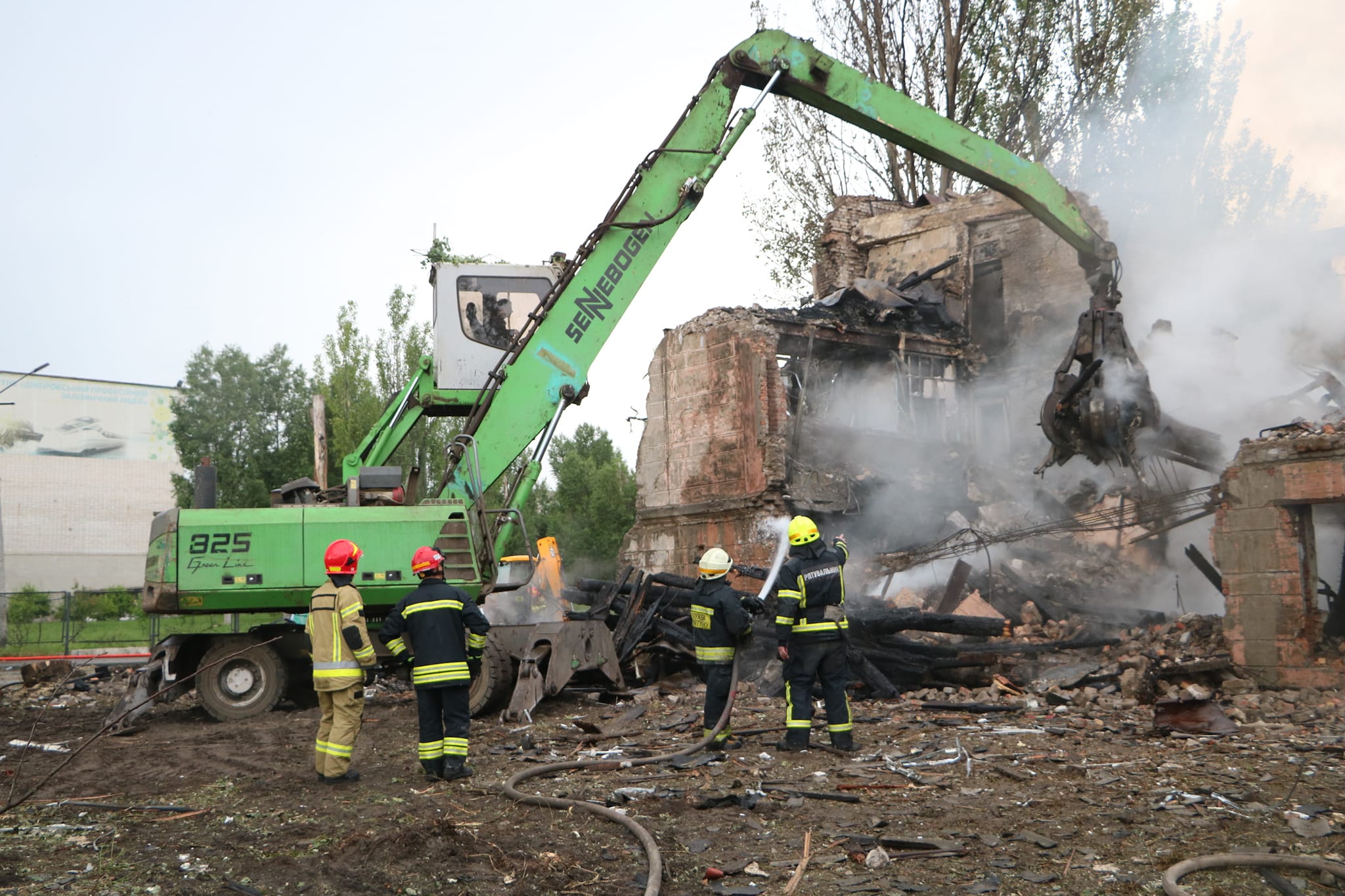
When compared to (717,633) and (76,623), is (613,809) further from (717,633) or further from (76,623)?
(76,623)

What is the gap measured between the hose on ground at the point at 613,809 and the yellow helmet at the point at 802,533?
3.32 ft

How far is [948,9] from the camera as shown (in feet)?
78.1

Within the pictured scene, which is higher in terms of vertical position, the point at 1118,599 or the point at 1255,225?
the point at 1255,225

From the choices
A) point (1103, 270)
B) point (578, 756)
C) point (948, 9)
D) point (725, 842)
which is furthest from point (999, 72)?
point (725, 842)

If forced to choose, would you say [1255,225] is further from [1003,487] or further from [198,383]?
[198,383]

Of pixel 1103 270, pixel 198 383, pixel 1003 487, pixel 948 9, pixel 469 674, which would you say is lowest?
pixel 469 674

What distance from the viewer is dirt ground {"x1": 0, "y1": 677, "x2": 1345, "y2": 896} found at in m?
4.70

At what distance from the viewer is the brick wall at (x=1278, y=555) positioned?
29.7ft

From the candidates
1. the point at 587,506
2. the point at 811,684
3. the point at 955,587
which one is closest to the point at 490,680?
the point at 811,684

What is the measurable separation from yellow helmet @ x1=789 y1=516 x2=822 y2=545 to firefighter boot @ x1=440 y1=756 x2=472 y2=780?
292 centimetres

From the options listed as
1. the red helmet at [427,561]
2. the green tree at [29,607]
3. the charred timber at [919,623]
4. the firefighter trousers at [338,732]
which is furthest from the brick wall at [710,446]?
the green tree at [29,607]

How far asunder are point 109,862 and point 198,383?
2935cm

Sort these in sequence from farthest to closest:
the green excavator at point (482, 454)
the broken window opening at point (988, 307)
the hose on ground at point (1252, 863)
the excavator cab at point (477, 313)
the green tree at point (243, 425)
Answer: the green tree at point (243, 425) < the broken window opening at point (988, 307) < the excavator cab at point (477, 313) < the green excavator at point (482, 454) < the hose on ground at point (1252, 863)

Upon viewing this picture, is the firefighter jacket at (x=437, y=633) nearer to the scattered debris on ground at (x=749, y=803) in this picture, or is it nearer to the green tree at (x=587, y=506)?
the scattered debris on ground at (x=749, y=803)
